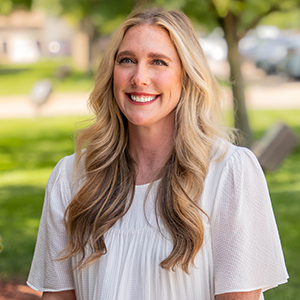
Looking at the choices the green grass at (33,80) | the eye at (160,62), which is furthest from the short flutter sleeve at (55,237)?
the green grass at (33,80)

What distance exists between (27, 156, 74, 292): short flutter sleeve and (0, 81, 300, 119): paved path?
503 inches

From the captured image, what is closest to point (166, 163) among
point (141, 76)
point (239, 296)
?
point (141, 76)

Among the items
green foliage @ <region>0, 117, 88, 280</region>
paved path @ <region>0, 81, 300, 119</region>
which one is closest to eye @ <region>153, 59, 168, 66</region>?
green foliage @ <region>0, 117, 88, 280</region>

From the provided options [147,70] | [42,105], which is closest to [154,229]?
[147,70]

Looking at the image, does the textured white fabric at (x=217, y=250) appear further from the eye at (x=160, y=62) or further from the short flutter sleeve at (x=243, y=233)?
the eye at (x=160, y=62)

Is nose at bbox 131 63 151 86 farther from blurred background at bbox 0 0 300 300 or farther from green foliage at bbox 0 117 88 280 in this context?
green foliage at bbox 0 117 88 280

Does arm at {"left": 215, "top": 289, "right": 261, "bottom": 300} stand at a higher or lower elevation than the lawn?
higher

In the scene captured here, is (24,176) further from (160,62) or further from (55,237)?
(160,62)

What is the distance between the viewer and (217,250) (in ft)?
7.09

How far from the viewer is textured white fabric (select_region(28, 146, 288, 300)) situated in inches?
83.5

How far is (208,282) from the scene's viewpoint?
2.18 m

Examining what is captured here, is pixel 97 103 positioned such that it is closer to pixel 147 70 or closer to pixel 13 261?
pixel 147 70

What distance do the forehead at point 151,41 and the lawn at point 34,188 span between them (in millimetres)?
597

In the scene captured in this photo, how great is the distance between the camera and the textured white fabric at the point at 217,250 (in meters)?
2.12
